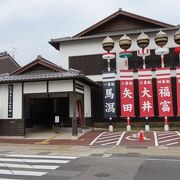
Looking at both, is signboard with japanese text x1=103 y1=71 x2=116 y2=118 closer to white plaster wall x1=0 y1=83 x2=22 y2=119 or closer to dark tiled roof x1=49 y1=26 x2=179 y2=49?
dark tiled roof x1=49 y1=26 x2=179 y2=49

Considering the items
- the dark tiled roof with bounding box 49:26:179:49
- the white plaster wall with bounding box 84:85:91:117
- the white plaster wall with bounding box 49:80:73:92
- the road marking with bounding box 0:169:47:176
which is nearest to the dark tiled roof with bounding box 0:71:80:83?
the white plaster wall with bounding box 49:80:73:92

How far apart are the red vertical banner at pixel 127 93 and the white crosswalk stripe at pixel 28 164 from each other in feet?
38.2

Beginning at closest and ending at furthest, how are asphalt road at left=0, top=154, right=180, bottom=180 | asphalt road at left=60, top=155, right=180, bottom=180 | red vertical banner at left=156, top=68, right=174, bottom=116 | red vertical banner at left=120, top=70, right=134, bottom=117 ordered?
1. asphalt road at left=60, top=155, right=180, bottom=180
2. asphalt road at left=0, top=154, right=180, bottom=180
3. red vertical banner at left=156, top=68, right=174, bottom=116
4. red vertical banner at left=120, top=70, right=134, bottom=117

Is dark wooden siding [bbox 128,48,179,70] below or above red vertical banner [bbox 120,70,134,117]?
above

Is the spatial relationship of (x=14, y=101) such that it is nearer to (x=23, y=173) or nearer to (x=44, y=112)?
(x=44, y=112)

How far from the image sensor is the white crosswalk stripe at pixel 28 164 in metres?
11.1

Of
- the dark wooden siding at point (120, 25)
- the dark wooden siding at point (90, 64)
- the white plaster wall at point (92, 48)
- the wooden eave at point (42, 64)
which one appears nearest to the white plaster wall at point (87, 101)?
the white plaster wall at point (92, 48)

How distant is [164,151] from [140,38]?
11842 mm

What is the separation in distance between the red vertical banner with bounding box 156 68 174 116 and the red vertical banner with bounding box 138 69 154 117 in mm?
616

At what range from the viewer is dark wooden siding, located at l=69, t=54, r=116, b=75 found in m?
29.2

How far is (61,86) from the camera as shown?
2375 centimetres

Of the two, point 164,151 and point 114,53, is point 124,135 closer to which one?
point 164,151

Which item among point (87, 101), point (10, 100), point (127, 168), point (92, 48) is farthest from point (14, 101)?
point (127, 168)

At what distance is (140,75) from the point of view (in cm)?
2592
